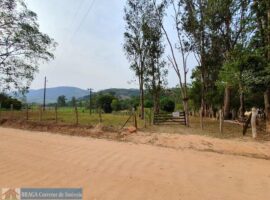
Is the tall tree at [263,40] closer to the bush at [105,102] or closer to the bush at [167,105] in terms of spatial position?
the bush at [167,105]

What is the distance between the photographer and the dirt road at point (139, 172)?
22.5 ft

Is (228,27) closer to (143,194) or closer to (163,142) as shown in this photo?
(163,142)

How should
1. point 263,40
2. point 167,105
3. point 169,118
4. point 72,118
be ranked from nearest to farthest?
point 263,40, point 169,118, point 72,118, point 167,105

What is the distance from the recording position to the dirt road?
6.84 metres

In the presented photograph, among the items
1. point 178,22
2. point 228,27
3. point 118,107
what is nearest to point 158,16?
point 178,22

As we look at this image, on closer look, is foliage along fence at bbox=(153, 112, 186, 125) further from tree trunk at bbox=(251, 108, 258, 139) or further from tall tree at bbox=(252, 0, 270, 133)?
tree trunk at bbox=(251, 108, 258, 139)

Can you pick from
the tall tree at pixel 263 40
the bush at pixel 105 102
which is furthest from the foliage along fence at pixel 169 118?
the bush at pixel 105 102

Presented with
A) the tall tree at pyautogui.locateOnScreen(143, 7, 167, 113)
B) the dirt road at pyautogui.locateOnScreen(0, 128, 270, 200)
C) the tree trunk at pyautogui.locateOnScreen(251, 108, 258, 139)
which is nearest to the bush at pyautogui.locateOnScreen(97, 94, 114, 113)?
the tall tree at pyautogui.locateOnScreen(143, 7, 167, 113)

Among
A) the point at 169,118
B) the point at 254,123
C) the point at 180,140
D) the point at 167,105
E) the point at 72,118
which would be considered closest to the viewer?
the point at 180,140

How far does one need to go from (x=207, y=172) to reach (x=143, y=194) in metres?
2.86

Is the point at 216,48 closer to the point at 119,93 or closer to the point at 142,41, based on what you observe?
the point at 142,41

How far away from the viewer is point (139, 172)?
855cm

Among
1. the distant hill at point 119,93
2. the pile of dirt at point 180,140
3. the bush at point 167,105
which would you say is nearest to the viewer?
the pile of dirt at point 180,140

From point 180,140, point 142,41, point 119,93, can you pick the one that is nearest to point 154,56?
point 142,41
